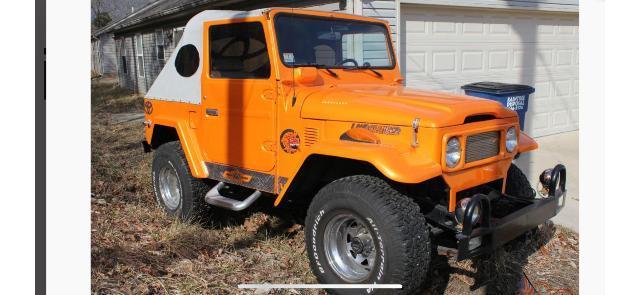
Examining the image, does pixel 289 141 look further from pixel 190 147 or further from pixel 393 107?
pixel 190 147

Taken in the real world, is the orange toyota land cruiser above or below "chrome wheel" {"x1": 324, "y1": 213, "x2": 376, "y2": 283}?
above

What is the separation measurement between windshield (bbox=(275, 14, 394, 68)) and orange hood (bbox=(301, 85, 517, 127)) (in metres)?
0.37

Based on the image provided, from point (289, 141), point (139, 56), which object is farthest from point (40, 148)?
point (139, 56)

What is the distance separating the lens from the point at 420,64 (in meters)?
7.84

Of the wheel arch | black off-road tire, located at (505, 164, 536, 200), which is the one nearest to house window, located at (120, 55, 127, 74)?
the wheel arch

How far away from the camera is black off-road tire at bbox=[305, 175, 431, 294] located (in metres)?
3.25

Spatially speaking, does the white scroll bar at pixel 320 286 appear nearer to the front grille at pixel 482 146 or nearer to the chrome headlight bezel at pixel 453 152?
the chrome headlight bezel at pixel 453 152

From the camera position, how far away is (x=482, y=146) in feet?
12.1

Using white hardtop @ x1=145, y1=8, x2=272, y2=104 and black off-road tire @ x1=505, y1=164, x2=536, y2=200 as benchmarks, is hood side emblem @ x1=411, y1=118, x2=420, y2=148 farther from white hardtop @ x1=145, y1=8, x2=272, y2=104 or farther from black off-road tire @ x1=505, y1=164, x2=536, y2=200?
white hardtop @ x1=145, y1=8, x2=272, y2=104

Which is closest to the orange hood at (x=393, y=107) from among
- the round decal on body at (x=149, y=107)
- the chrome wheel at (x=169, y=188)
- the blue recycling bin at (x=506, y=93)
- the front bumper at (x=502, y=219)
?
the front bumper at (x=502, y=219)

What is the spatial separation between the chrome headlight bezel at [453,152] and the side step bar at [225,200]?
1691 mm

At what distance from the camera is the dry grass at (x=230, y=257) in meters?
4.00

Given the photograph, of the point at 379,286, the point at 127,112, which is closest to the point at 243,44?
the point at 379,286

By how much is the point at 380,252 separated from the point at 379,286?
220 mm
